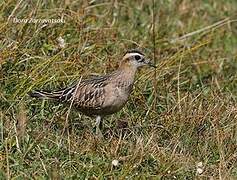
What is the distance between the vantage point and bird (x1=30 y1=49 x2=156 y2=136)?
6.86 metres

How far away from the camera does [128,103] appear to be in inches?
294

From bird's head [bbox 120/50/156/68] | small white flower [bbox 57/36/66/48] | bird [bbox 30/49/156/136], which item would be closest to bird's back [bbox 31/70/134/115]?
bird [bbox 30/49/156/136]

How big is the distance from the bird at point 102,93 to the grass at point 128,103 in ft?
0.55

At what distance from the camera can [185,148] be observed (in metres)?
6.65

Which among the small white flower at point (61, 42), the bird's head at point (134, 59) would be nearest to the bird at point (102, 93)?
the bird's head at point (134, 59)

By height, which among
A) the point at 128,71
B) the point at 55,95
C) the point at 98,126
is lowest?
the point at 98,126

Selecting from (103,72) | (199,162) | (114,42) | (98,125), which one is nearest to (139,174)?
(199,162)

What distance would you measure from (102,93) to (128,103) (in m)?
0.61

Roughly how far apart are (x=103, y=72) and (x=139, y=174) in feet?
6.48

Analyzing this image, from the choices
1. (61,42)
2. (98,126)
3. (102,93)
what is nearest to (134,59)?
(102,93)

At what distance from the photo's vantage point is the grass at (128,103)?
6180 mm

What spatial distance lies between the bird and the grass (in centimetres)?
17

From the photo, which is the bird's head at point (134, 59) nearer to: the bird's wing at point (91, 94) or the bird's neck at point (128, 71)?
the bird's neck at point (128, 71)

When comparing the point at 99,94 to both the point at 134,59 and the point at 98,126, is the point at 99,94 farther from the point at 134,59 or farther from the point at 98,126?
the point at 134,59
